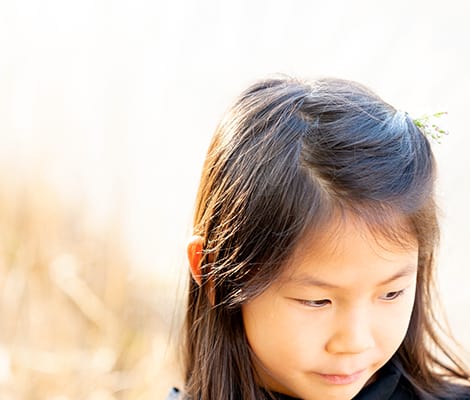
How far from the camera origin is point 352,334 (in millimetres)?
1586

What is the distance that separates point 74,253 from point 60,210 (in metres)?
0.16

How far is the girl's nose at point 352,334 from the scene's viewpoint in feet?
5.20

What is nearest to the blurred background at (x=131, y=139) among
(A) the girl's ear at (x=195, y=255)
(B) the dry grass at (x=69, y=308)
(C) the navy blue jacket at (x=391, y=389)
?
(B) the dry grass at (x=69, y=308)

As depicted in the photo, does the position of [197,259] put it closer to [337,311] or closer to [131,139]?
[337,311]

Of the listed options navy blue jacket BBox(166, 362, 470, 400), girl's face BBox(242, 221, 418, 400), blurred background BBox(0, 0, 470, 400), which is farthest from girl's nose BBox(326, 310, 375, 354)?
blurred background BBox(0, 0, 470, 400)

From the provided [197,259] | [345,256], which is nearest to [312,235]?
[345,256]

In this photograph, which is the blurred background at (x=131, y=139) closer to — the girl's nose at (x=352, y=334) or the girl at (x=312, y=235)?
the girl at (x=312, y=235)

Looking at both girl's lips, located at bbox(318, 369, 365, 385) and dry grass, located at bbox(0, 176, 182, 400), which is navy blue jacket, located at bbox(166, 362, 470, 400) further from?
dry grass, located at bbox(0, 176, 182, 400)

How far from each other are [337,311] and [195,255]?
12.2 inches

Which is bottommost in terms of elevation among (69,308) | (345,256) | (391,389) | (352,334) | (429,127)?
(69,308)

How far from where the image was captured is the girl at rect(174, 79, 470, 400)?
1.59 meters

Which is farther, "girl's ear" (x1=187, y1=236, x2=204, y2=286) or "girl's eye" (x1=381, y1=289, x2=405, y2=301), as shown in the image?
"girl's ear" (x1=187, y1=236, x2=204, y2=286)

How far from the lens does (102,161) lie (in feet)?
10.8

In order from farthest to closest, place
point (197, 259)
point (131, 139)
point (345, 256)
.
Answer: point (131, 139), point (197, 259), point (345, 256)
